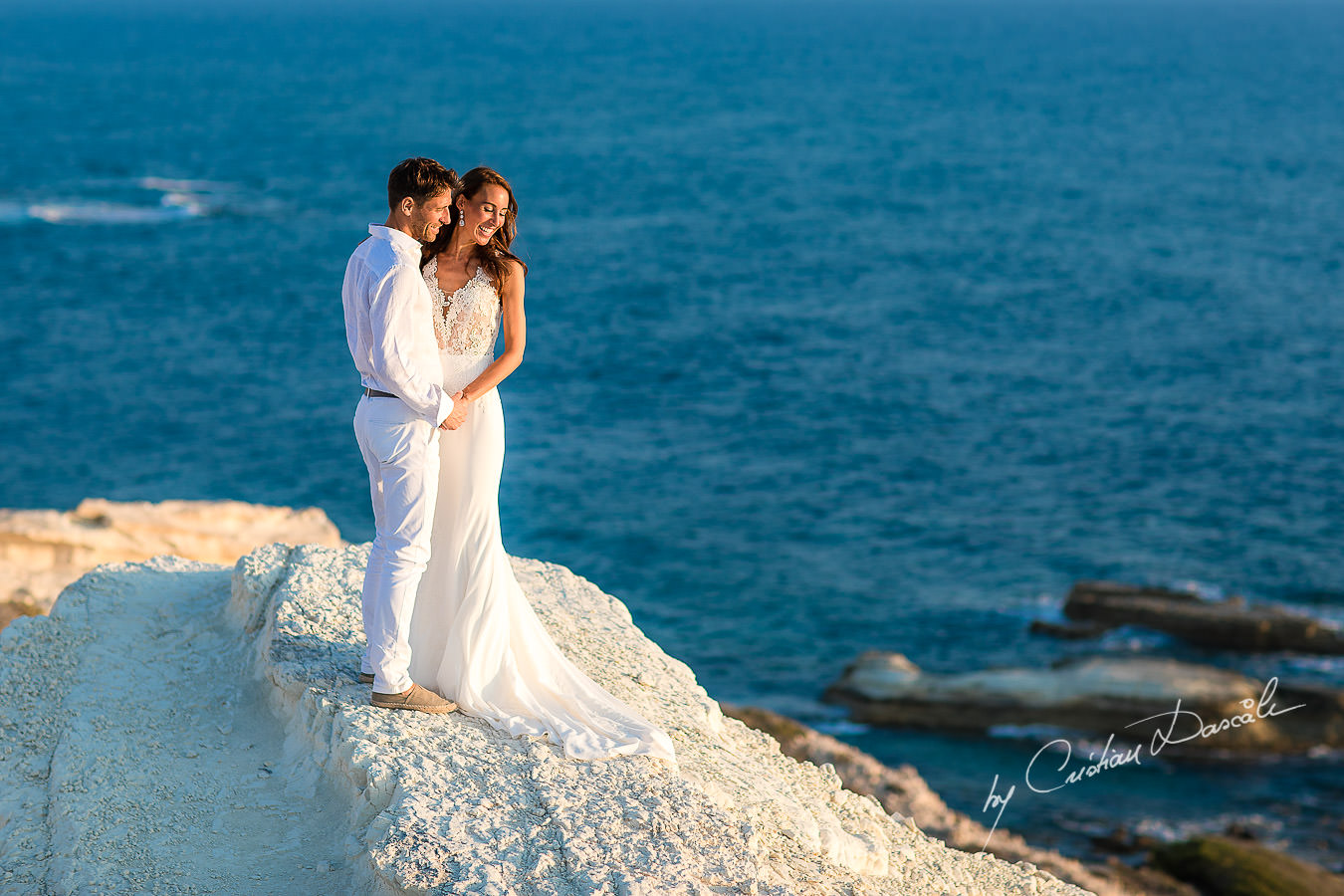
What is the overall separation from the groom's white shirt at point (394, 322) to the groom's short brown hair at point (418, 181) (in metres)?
0.22

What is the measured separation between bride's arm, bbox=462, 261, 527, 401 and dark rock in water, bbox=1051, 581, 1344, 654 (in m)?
19.1

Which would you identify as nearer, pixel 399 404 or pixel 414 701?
pixel 399 404

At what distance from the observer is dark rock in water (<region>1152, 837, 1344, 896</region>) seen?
13664 mm

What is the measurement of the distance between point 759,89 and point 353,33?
104868 millimetres

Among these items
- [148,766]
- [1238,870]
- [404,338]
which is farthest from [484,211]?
[1238,870]

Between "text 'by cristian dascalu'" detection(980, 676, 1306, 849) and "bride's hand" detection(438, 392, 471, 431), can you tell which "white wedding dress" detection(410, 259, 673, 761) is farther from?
"text 'by cristian dascalu'" detection(980, 676, 1306, 849)

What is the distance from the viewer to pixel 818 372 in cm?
3841

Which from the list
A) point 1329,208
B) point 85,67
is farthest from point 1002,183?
point 85,67

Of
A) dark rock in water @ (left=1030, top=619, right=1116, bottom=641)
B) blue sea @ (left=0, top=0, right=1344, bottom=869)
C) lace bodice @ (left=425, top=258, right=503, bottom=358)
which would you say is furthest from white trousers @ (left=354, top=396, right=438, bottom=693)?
dark rock in water @ (left=1030, top=619, right=1116, bottom=641)

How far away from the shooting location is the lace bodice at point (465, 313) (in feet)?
24.0

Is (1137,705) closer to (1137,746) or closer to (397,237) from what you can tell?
(1137,746)

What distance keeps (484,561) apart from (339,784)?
1546 mm

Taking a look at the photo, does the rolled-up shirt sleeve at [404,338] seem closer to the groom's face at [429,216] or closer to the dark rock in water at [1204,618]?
the groom's face at [429,216]

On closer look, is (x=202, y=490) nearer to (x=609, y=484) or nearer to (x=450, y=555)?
(x=609, y=484)
